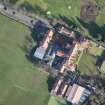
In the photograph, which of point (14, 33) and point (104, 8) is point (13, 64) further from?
point (104, 8)

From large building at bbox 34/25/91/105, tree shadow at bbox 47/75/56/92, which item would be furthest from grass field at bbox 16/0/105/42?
tree shadow at bbox 47/75/56/92

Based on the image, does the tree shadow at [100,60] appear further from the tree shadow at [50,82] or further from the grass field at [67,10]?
the tree shadow at [50,82]

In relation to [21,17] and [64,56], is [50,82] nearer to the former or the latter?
[64,56]

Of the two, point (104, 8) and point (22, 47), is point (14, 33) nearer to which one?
point (22, 47)

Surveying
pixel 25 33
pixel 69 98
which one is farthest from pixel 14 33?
pixel 69 98

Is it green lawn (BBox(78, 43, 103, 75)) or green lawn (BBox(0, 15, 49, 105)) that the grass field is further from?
green lawn (BBox(0, 15, 49, 105))

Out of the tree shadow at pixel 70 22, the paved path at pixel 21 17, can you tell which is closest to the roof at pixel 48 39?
the paved path at pixel 21 17

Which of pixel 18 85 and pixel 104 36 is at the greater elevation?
pixel 104 36
